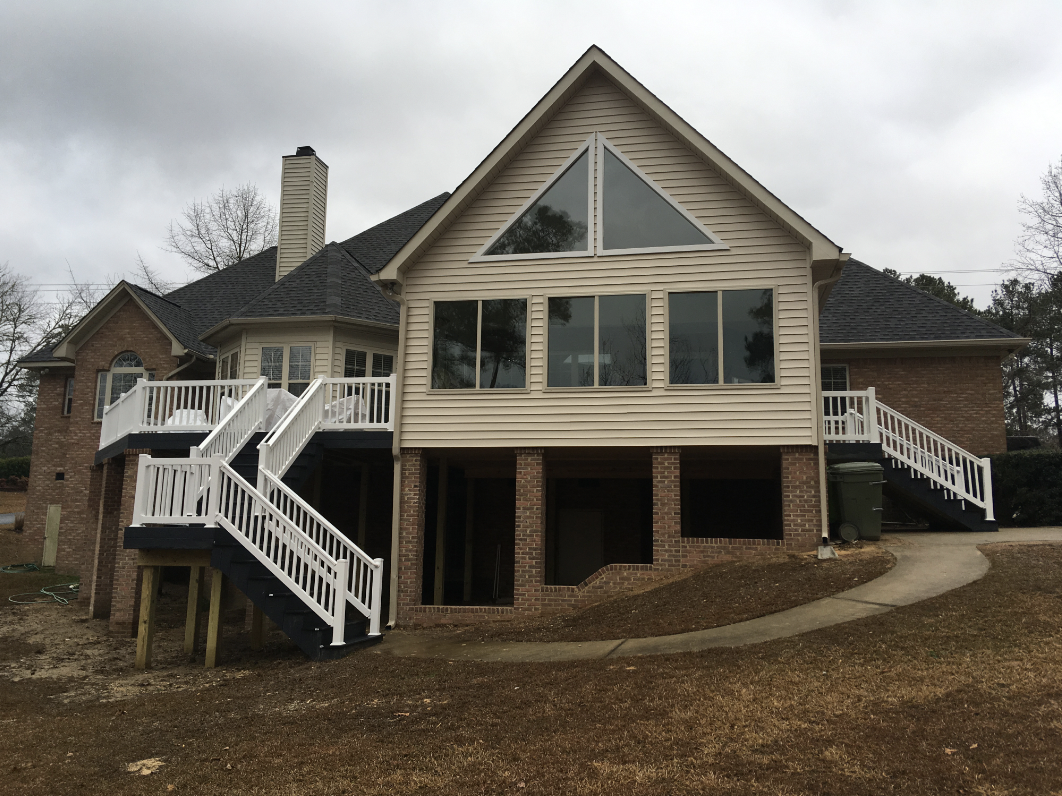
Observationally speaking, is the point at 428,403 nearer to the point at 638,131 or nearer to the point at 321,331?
the point at 321,331

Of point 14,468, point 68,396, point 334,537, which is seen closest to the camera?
point 334,537

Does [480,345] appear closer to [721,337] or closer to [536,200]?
[536,200]

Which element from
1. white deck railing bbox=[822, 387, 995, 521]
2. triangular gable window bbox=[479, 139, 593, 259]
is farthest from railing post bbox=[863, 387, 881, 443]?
triangular gable window bbox=[479, 139, 593, 259]

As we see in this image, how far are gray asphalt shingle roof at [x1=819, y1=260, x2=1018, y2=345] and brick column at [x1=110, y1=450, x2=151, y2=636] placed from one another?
579 inches

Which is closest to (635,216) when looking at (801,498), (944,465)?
(801,498)

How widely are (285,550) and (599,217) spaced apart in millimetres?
7406

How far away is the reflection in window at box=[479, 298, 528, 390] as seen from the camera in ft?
46.0

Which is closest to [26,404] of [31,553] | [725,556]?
[31,553]

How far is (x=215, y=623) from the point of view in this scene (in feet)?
37.7

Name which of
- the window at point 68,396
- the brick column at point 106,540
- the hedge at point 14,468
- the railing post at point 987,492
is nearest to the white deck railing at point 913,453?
the railing post at point 987,492

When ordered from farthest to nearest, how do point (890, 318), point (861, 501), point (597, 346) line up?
point (890, 318) → point (597, 346) → point (861, 501)

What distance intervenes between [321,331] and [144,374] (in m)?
6.19

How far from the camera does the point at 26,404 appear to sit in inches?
2195

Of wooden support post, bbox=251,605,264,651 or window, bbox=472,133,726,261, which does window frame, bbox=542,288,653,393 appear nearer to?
window, bbox=472,133,726,261
